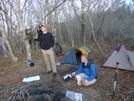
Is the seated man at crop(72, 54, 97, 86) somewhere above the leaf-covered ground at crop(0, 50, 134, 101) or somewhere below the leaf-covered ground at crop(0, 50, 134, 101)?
above

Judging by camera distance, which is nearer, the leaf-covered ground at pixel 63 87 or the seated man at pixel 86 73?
the leaf-covered ground at pixel 63 87

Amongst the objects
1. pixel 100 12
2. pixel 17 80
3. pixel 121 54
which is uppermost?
pixel 100 12

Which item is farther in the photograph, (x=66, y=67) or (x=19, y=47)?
(x=19, y=47)

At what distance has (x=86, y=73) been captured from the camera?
315 centimetres

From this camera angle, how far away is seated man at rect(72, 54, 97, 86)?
289 centimetres

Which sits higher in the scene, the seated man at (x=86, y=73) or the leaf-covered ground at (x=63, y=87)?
the seated man at (x=86, y=73)

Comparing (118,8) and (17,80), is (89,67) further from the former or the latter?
(118,8)

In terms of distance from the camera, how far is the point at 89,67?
2.98 m

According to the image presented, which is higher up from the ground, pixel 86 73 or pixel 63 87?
pixel 86 73

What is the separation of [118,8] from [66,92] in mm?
8750

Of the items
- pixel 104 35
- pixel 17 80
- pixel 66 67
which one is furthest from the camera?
pixel 104 35

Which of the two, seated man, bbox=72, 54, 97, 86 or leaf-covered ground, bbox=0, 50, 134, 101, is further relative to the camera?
seated man, bbox=72, 54, 97, 86

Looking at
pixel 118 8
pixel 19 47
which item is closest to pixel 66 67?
pixel 19 47

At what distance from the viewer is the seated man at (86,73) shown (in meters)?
2.89
